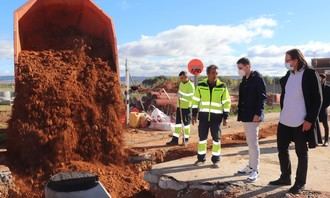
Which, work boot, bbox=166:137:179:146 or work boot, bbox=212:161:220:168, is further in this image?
work boot, bbox=166:137:179:146

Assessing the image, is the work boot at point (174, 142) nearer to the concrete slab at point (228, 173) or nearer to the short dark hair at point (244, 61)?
the concrete slab at point (228, 173)

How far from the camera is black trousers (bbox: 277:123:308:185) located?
19.9ft

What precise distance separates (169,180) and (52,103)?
248 centimetres

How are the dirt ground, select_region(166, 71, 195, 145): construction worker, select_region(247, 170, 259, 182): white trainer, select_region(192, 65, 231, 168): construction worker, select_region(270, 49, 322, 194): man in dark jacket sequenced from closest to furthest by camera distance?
select_region(270, 49, 322, 194): man in dark jacket, select_region(247, 170, 259, 182): white trainer, the dirt ground, select_region(192, 65, 231, 168): construction worker, select_region(166, 71, 195, 145): construction worker

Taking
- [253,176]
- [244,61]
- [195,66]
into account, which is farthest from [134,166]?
[195,66]

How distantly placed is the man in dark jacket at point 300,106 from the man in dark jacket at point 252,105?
69 centimetres

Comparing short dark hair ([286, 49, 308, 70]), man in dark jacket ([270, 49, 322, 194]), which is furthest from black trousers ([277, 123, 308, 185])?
short dark hair ([286, 49, 308, 70])

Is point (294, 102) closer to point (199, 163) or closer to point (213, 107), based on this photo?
point (213, 107)

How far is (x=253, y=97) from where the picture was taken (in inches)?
276

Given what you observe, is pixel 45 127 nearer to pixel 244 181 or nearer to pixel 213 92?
pixel 213 92

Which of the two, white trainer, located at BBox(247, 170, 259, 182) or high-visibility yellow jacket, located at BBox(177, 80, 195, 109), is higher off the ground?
high-visibility yellow jacket, located at BBox(177, 80, 195, 109)

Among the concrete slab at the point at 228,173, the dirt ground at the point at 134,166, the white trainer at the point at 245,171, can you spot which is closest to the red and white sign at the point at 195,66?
the dirt ground at the point at 134,166

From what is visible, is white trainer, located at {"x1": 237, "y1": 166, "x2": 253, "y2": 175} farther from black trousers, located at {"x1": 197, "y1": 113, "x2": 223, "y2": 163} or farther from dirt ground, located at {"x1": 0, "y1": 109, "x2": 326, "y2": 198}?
dirt ground, located at {"x1": 0, "y1": 109, "x2": 326, "y2": 198}

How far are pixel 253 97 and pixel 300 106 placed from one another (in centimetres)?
106
